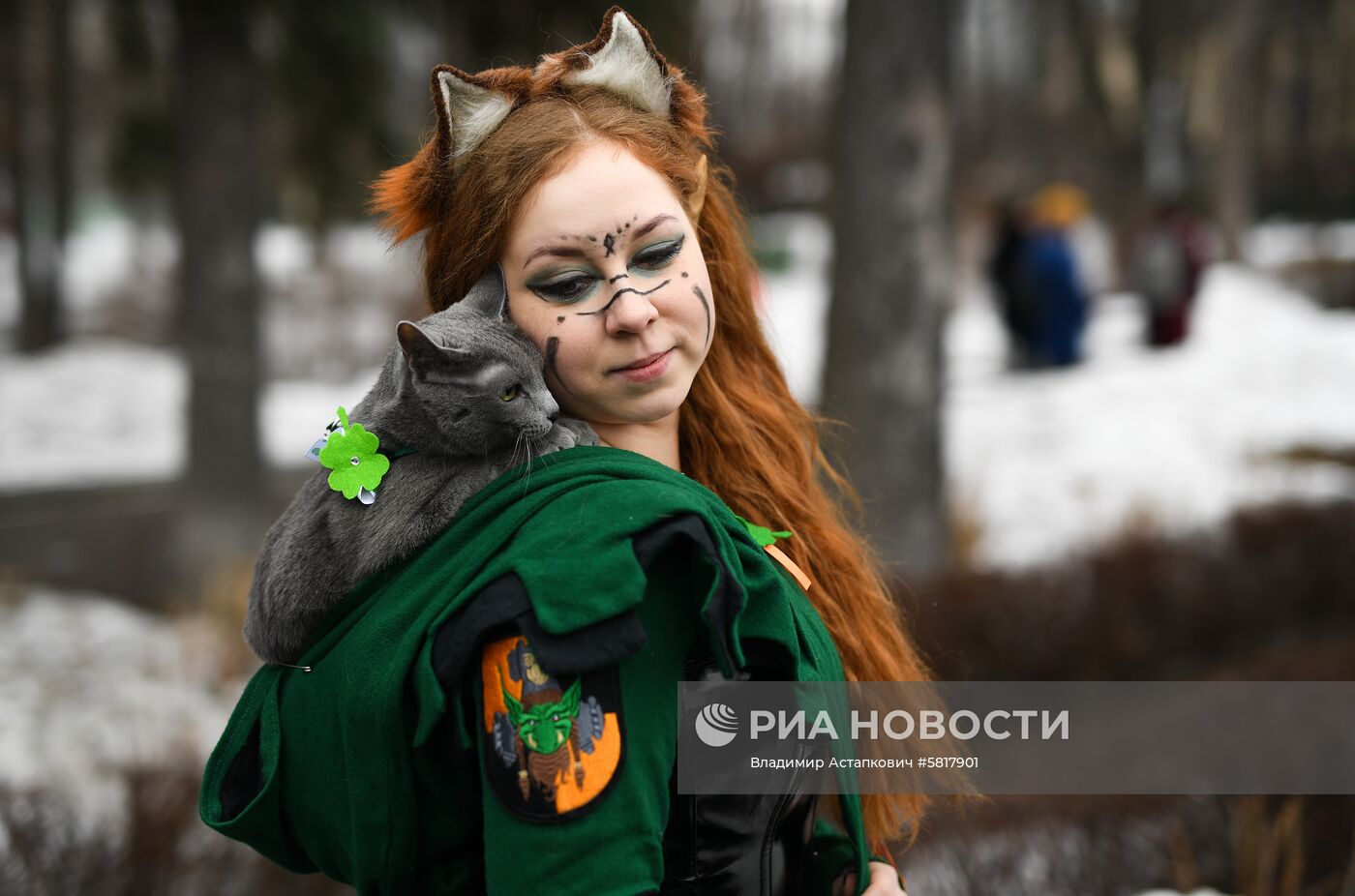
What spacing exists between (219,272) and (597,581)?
6753 mm

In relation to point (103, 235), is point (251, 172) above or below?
below

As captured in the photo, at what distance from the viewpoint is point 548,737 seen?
1.28 metres

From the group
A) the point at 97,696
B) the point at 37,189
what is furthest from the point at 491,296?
the point at 37,189

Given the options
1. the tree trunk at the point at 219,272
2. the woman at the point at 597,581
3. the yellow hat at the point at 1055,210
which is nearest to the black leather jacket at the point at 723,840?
the woman at the point at 597,581

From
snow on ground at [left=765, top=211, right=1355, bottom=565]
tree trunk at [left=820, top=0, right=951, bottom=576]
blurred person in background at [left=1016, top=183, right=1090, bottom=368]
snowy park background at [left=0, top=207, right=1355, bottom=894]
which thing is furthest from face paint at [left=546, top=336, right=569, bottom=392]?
blurred person in background at [left=1016, top=183, right=1090, bottom=368]

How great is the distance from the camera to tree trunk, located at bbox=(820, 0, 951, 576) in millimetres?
5988

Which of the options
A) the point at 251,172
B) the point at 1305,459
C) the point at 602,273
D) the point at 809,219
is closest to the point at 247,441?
the point at 251,172

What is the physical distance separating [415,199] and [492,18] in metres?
7.11

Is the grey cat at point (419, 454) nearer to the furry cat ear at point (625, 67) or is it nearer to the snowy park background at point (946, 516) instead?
the furry cat ear at point (625, 67)

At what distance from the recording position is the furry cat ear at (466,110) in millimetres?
1599

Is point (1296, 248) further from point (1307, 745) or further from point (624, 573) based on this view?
point (624, 573)

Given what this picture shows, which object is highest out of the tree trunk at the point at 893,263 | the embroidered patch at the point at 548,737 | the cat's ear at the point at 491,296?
the tree trunk at the point at 893,263

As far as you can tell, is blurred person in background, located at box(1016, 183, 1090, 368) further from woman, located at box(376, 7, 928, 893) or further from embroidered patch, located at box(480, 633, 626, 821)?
embroidered patch, located at box(480, 633, 626, 821)

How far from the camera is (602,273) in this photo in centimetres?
158
